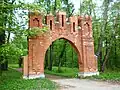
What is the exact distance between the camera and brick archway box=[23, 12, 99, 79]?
60.2 feet

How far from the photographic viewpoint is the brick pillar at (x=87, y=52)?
Result: 68.2 feet

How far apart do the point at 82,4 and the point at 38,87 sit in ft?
55.6

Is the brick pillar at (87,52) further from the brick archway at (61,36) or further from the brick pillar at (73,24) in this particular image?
the brick pillar at (73,24)

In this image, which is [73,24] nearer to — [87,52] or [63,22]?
[63,22]

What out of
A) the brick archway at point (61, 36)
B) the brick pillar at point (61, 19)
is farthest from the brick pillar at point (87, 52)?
the brick pillar at point (61, 19)

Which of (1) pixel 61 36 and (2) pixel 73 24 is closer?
(1) pixel 61 36

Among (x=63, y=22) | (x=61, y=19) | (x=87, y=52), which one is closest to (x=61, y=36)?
(x=63, y=22)

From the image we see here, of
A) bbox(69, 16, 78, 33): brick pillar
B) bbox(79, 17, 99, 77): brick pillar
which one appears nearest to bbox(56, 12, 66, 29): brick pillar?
bbox(69, 16, 78, 33): brick pillar

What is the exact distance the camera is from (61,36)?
2002 centimetres

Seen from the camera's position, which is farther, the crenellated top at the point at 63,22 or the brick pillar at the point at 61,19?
the brick pillar at the point at 61,19

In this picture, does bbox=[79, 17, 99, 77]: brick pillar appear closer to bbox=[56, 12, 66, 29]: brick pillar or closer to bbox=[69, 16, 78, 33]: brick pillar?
bbox=[69, 16, 78, 33]: brick pillar

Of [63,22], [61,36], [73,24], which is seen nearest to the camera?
[61,36]

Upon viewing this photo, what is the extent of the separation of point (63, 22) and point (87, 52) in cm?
348

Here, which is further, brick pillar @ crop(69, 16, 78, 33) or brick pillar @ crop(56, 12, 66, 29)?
brick pillar @ crop(69, 16, 78, 33)
